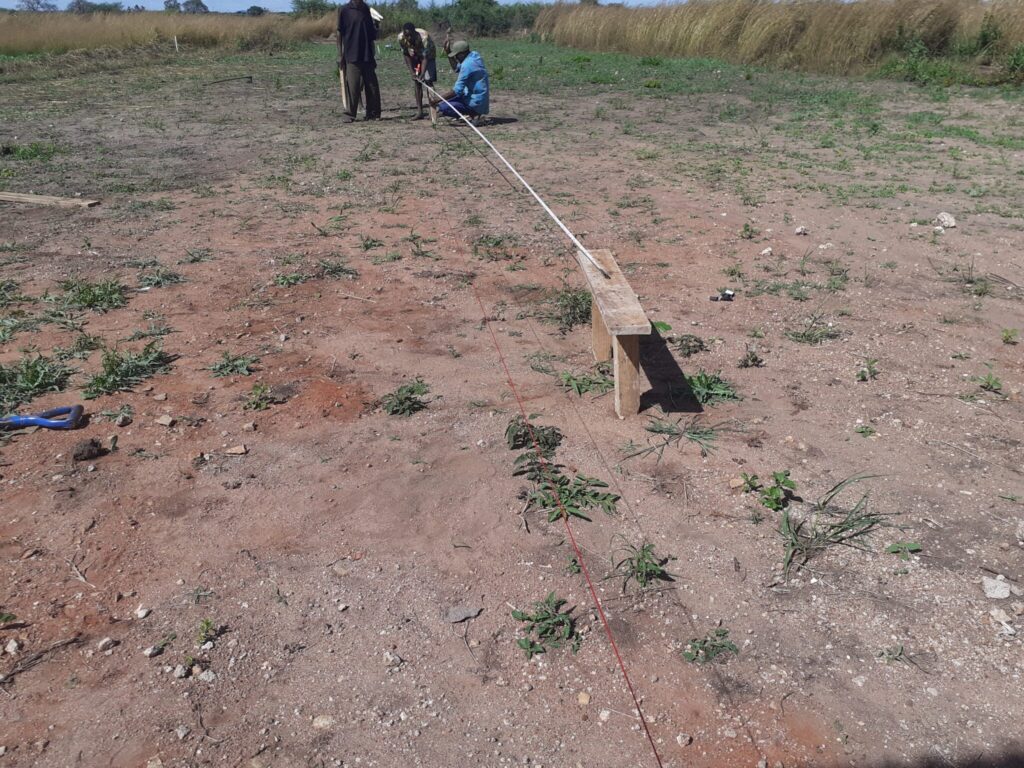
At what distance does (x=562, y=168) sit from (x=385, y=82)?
9.47m

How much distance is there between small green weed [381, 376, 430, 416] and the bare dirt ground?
7cm

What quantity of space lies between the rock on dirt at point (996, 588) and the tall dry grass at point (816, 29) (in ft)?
49.2

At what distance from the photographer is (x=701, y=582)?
104 inches

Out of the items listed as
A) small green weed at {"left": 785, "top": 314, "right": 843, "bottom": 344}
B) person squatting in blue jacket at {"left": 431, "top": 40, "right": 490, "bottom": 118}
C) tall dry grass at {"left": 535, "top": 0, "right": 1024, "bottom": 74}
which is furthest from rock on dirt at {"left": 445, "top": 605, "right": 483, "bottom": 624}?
tall dry grass at {"left": 535, "top": 0, "right": 1024, "bottom": 74}

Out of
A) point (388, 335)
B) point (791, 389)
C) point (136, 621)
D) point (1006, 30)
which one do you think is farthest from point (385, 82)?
point (136, 621)

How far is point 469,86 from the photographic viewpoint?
35.8 ft

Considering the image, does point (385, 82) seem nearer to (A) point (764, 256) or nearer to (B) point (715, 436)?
(A) point (764, 256)

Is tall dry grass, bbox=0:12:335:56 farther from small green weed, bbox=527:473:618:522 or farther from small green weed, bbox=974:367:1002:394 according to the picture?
small green weed, bbox=974:367:1002:394

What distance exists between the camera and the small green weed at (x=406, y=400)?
365 cm

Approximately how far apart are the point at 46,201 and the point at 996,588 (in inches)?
313

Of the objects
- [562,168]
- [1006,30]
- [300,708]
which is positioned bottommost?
[300,708]

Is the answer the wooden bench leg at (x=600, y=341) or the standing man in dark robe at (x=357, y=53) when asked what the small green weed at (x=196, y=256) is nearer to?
the wooden bench leg at (x=600, y=341)

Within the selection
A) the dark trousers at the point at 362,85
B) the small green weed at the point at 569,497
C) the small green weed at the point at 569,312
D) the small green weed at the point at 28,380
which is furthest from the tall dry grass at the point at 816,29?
the small green weed at the point at 28,380

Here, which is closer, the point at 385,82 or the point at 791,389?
the point at 791,389
